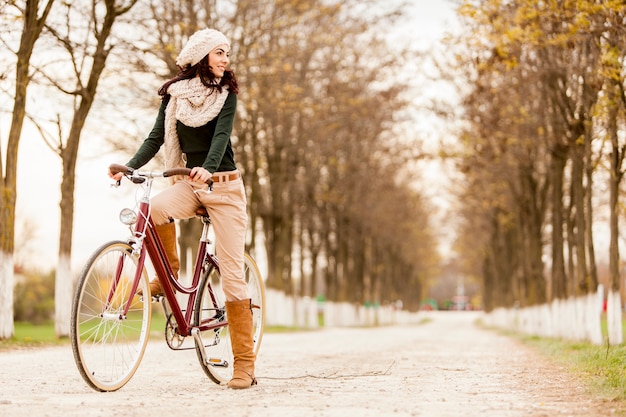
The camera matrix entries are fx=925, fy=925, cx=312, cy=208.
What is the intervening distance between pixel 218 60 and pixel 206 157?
26.8 inches

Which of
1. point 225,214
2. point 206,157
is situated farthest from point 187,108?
point 225,214

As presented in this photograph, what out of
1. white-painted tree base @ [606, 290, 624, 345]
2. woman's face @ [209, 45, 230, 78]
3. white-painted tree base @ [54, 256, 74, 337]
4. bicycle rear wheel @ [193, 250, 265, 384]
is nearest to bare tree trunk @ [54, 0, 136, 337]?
white-painted tree base @ [54, 256, 74, 337]

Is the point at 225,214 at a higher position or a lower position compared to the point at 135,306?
higher

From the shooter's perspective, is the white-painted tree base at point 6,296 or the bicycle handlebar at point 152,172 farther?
the white-painted tree base at point 6,296

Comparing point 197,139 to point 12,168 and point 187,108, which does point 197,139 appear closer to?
point 187,108

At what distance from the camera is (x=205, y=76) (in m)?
6.36

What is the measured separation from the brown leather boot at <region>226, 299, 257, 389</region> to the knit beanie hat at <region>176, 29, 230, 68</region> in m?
1.70

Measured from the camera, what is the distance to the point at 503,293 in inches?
1660

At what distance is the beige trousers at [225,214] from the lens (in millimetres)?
6266

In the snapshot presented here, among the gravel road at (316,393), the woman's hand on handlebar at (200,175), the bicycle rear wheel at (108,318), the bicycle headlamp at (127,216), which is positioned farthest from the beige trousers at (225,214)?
the gravel road at (316,393)

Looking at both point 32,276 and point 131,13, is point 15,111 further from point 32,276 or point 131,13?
point 32,276

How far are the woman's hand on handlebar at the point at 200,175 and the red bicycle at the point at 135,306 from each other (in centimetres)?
5

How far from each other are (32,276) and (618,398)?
3337cm

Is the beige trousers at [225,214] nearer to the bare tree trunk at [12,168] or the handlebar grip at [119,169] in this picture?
the handlebar grip at [119,169]
